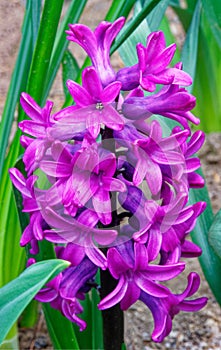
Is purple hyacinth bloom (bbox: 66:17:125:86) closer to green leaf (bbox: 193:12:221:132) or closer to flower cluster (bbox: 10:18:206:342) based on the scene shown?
flower cluster (bbox: 10:18:206:342)

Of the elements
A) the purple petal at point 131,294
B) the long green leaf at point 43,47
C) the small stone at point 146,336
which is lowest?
the small stone at point 146,336

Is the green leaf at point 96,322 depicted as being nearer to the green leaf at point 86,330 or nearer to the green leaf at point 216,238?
the green leaf at point 86,330

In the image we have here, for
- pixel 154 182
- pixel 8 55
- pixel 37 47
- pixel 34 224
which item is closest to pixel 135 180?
pixel 154 182

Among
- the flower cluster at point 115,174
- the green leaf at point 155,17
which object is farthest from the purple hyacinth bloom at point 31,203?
the green leaf at point 155,17

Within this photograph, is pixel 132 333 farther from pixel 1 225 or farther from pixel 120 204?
pixel 120 204

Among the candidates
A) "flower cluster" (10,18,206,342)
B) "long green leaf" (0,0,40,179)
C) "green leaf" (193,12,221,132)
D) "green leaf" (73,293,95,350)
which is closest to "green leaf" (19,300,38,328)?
"green leaf" (73,293,95,350)

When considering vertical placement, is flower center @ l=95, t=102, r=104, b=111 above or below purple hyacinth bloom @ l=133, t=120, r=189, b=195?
above

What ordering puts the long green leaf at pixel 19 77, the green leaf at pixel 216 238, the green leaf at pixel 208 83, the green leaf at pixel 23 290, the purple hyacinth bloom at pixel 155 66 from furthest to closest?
1. the green leaf at pixel 208 83
2. the long green leaf at pixel 19 77
3. the green leaf at pixel 216 238
4. the purple hyacinth bloom at pixel 155 66
5. the green leaf at pixel 23 290

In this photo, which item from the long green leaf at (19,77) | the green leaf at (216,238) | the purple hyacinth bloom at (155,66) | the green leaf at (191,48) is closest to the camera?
the purple hyacinth bloom at (155,66)
